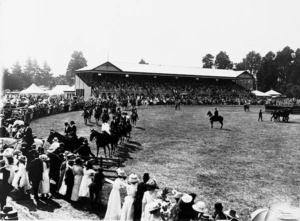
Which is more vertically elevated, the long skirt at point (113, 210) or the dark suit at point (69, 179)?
the dark suit at point (69, 179)

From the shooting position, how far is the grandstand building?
4641 centimetres

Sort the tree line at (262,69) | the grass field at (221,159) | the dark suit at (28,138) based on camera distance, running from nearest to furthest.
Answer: the grass field at (221,159) < the dark suit at (28,138) < the tree line at (262,69)

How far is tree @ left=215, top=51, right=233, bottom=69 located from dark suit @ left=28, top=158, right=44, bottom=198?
90.6m

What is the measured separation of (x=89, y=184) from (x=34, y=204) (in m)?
1.61

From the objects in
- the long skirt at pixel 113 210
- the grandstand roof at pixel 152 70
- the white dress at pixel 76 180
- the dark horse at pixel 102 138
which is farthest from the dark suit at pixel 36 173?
the grandstand roof at pixel 152 70

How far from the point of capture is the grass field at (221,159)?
428 inches

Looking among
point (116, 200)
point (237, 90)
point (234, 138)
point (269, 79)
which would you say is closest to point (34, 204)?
point (116, 200)

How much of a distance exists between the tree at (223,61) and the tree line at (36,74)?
136 feet

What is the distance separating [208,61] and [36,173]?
9122 cm

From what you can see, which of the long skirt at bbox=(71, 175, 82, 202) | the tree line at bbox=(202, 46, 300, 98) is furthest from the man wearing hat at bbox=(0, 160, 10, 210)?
the tree line at bbox=(202, 46, 300, 98)

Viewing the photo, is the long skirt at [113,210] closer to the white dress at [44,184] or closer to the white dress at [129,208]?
the white dress at [129,208]

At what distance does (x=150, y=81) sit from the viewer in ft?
172

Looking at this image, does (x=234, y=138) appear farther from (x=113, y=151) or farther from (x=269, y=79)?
(x=269, y=79)

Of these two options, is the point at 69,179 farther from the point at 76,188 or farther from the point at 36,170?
the point at 36,170
